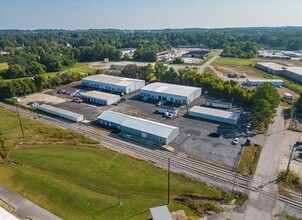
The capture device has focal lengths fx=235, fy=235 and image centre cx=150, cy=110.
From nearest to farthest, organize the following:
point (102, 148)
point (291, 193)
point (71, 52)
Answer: point (291, 193) → point (102, 148) → point (71, 52)

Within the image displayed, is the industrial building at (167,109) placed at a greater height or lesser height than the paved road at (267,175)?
greater

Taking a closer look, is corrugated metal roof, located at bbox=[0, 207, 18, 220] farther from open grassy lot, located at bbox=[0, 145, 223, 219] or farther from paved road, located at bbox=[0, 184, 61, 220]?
open grassy lot, located at bbox=[0, 145, 223, 219]

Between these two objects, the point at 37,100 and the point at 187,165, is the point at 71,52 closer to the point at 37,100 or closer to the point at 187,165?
the point at 37,100

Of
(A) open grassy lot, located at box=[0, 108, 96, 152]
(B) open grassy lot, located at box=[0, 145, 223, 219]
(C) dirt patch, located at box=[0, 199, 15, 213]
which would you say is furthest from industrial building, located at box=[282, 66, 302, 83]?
(C) dirt patch, located at box=[0, 199, 15, 213]

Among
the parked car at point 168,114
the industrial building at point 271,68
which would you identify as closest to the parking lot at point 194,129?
the parked car at point 168,114

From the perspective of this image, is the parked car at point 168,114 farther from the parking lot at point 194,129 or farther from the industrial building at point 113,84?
the industrial building at point 113,84

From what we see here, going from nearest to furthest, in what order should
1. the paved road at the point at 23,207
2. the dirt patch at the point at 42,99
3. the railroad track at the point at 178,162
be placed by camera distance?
the paved road at the point at 23,207 < the railroad track at the point at 178,162 < the dirt patch at the point at 42,99

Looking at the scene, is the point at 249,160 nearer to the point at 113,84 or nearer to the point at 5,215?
the point at 5,215

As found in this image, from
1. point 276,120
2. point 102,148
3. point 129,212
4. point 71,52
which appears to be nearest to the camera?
point 129,212

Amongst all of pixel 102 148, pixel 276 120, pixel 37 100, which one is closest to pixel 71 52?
pixel 37 100
